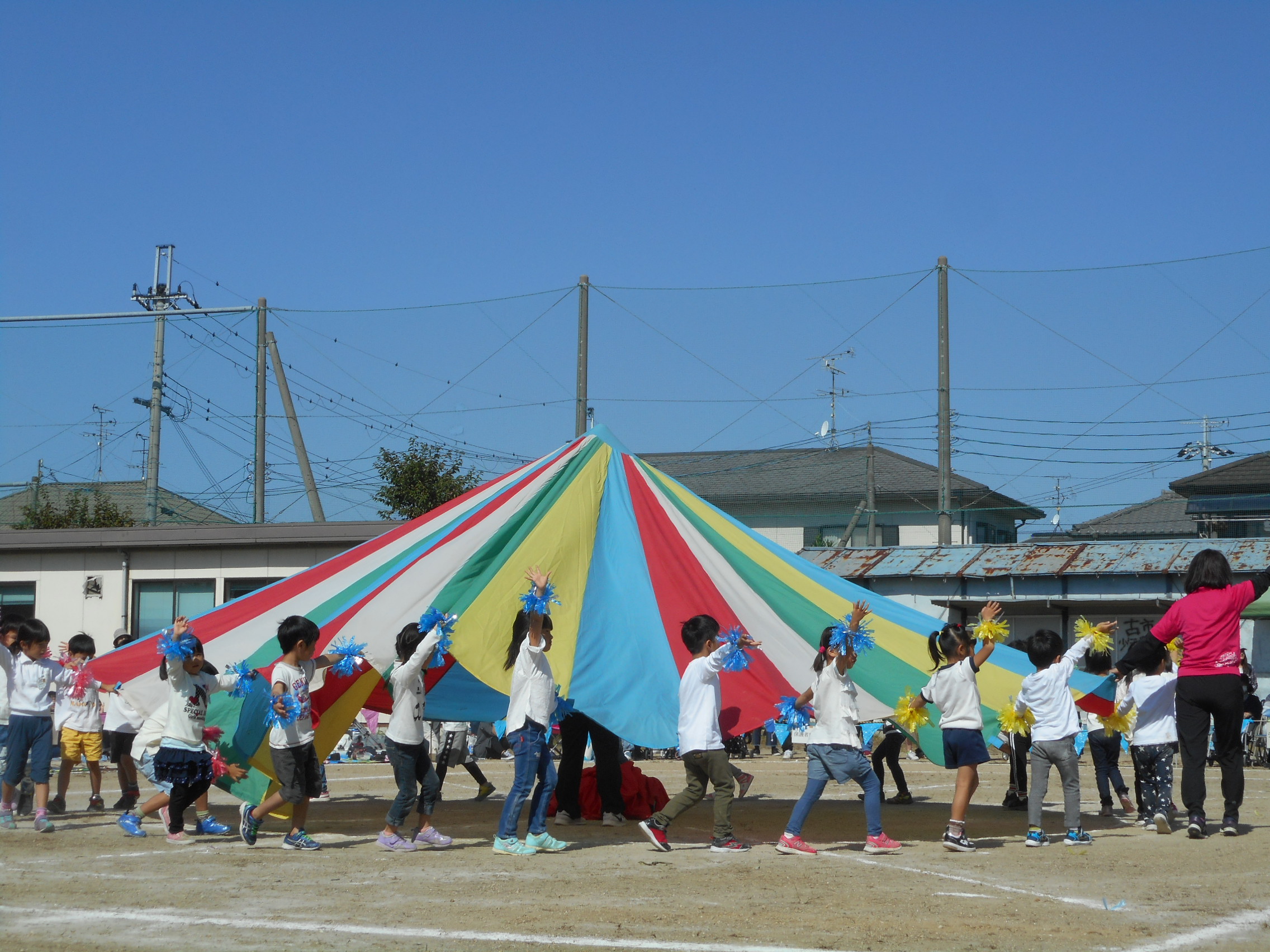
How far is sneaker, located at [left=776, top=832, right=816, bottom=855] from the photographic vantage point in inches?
296

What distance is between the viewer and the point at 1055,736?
801 centimetres

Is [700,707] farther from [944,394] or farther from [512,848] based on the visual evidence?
[944,394]

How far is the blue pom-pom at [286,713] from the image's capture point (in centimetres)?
757

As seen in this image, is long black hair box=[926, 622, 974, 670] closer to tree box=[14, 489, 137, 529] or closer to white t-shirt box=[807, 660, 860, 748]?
white t-shirt box=[807, 660, 860, 748]

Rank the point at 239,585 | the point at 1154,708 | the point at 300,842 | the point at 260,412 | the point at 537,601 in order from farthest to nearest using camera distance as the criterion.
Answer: the point at 260,412 → the point at 239,585 → the point at 1154,708 → the point at 300,842 → the point at 537,601

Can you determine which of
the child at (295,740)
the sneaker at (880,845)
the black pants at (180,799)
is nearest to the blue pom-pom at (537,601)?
the child at (295,740)

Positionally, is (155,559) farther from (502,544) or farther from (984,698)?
(984,698)

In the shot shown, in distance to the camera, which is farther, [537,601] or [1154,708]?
[1154,708]

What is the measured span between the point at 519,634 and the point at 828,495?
1194 inches

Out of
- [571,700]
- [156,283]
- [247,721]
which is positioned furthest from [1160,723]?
[156,283]

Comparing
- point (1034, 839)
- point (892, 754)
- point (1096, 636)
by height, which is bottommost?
point (1034, 839)

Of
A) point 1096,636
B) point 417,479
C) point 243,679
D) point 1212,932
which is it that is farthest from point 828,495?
point 1212,932

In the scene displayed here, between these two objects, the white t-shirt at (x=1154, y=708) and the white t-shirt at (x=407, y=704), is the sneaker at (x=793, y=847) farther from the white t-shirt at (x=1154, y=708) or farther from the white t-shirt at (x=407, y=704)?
the white t-shirt at (x=1154, y=708)

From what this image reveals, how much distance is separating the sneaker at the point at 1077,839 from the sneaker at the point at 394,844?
3999 millimetres
